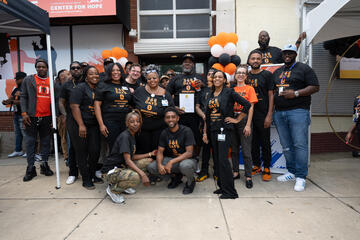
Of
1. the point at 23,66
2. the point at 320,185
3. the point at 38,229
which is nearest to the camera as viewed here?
the point at 38,229

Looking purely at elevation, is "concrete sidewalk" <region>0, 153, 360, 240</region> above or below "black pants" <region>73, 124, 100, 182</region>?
below

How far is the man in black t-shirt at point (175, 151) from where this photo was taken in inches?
144

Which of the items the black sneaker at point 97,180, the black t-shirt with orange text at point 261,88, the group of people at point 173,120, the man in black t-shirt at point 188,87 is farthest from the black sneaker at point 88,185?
the black t-shirt with orange text at point 261,88

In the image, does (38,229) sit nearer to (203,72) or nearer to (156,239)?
(156,239)

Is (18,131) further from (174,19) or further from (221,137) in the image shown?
(221,137)

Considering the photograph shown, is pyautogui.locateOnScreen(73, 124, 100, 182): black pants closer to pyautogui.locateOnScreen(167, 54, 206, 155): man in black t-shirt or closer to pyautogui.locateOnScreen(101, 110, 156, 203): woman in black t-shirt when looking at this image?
pyautogui.locateOnScreen(101, 110, 156, 203): woman in black t-shirt

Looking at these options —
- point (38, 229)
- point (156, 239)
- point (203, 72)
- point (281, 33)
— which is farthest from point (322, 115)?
point (38, 229)

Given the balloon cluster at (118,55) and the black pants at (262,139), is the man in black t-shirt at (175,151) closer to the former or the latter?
the black pants at (262,139)

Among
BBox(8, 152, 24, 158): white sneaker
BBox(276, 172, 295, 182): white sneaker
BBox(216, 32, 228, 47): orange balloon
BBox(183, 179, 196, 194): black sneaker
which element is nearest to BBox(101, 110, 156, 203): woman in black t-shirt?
BBox(183, 179, 196, 194): black sneaker

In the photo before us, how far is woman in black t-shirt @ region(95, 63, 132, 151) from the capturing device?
384 centimetres

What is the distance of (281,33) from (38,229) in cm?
648

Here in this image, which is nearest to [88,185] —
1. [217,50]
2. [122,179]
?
[122,179]

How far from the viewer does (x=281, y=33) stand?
6270 millimetres

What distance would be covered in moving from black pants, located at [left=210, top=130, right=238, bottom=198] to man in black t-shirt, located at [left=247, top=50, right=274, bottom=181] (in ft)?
3.38
